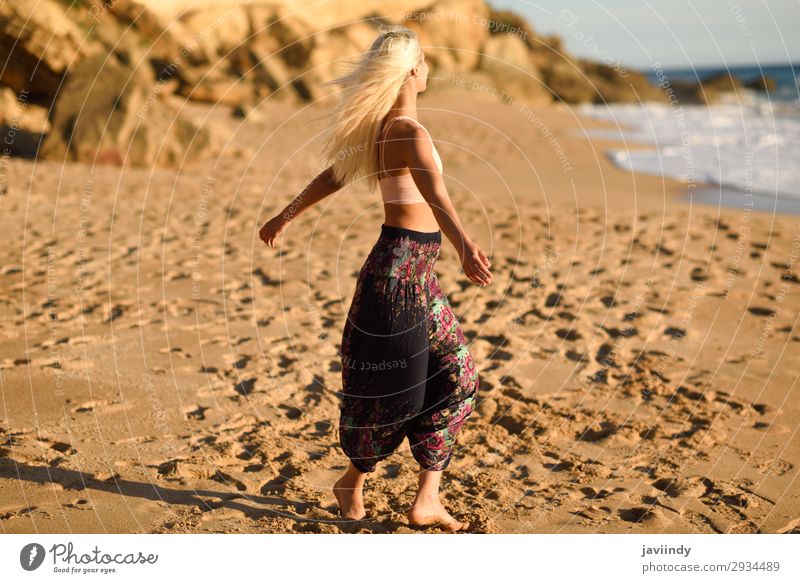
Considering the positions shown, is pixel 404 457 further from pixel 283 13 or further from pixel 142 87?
pixel 283 13

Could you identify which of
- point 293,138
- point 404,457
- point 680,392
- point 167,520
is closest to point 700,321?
point 680,392

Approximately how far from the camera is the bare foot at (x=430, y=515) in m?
3.02

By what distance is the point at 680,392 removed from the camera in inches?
181

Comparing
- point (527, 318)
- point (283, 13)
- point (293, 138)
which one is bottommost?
point (527, 318)

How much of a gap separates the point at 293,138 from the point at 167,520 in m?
11.8

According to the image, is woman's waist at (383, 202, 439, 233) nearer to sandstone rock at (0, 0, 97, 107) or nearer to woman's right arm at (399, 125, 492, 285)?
woman's right arm at (399, 125, 492, 285)

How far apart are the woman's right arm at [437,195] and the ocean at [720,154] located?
27.9ft

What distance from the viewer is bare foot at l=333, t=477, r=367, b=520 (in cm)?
311

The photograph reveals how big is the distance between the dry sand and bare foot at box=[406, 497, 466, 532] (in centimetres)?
13

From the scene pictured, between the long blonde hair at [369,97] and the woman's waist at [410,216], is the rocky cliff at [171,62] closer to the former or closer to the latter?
the long blonde hair at [369,97]

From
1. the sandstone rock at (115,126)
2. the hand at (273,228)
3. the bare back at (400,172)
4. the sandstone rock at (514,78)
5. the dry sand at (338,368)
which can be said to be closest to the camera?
the bare back at (400,172)

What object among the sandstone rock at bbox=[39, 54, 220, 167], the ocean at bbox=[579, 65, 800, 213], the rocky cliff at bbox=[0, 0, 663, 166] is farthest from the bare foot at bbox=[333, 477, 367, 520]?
the sandstone rock at bbox=[39, 54, 220, 167]

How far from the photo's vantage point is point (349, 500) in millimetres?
3111

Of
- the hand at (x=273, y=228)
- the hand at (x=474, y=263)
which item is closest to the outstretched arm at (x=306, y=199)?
the hand at (x=273, y=228)
